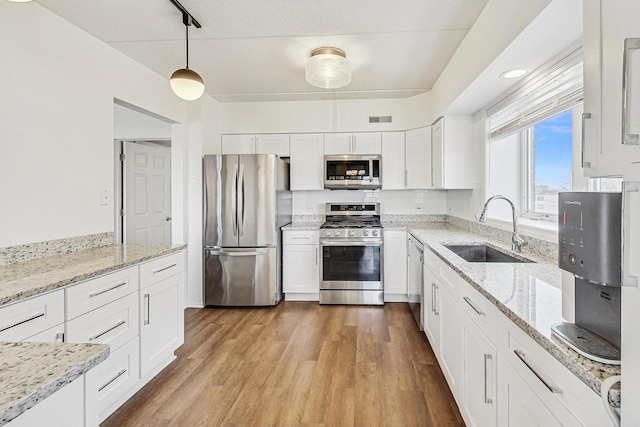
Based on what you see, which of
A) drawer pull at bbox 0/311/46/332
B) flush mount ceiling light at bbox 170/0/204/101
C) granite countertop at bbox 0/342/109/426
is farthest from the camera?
flush mount ceiling light at bbox 170/0/204/101

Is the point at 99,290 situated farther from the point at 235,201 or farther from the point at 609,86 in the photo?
the point at 609,86

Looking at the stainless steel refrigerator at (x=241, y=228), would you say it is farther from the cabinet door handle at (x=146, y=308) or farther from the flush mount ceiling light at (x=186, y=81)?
the cabinet door handle at (x=146, y=308)

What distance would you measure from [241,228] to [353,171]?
5.01 feet

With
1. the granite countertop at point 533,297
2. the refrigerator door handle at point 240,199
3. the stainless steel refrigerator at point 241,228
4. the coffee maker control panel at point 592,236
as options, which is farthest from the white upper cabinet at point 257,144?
the coffee maker control panel at point 592,236

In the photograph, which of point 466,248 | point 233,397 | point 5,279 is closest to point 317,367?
point 233,397

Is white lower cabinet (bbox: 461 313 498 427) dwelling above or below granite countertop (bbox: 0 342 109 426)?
below

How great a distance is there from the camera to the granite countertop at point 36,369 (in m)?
0.54

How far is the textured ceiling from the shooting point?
6.98ft

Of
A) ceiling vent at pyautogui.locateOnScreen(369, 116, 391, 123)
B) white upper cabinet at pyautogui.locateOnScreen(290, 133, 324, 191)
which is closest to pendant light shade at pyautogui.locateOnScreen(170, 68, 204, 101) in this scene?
white upper cabinet at pyautogui.locateOnScreen(290, 133, 324, 191)

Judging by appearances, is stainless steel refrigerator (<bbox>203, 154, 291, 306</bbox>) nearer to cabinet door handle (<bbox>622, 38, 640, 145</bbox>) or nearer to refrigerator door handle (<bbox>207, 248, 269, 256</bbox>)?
refrigerator door handle (<bbox>207, 248, 269, 256</bbox>)

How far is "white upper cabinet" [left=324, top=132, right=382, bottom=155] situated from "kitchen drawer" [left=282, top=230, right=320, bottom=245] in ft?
3.50

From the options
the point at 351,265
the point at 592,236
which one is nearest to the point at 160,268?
the point at 351,265

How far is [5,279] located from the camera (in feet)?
4.97

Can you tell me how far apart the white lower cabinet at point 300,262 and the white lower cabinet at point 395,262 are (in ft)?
2.70
